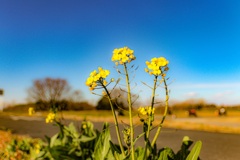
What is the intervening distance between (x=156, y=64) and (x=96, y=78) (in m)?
0.36


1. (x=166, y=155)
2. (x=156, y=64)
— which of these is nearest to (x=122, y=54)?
(x=156, y=64)

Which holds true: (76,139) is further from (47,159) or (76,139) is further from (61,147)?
(47,159)

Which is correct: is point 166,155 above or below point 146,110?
below

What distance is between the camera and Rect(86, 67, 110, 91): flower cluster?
1821mm

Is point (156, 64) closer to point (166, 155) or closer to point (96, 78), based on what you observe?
point (96, 78)

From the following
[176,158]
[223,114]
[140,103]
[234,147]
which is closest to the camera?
[140,103]

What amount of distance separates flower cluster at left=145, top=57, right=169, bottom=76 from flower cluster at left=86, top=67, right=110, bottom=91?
25 cm

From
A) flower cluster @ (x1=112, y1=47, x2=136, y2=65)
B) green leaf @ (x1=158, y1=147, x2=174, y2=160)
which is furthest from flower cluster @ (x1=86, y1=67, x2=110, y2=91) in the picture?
green leaf @ (x1=158, y1=147, x2=174, y2=160)

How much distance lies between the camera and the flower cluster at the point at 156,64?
1.77 meters

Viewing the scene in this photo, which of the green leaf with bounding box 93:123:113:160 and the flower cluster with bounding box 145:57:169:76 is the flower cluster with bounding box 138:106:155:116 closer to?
the flower cluster with bounding box 145:57:169:76

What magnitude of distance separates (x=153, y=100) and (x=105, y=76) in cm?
32

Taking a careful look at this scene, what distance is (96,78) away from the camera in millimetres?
1819

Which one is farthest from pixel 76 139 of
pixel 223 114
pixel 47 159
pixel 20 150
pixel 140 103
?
pixel 223 114

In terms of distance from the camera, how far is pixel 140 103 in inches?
78.3
